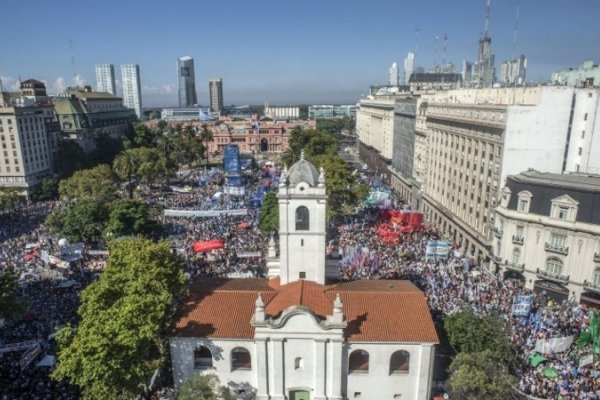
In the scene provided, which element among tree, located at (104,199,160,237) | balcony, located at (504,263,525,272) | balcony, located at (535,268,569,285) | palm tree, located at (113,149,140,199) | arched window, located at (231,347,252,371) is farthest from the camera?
palm tree, located at (113,149,140,199)

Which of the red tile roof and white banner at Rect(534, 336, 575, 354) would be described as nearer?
the red tile roof

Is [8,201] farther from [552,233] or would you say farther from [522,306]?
[552,233]

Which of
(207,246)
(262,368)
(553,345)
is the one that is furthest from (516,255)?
(207,246)

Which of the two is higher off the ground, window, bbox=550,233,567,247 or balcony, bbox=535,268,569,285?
window, bbox=550,233,567,247

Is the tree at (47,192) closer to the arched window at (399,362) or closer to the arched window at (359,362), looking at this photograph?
the arched window at (359,362)

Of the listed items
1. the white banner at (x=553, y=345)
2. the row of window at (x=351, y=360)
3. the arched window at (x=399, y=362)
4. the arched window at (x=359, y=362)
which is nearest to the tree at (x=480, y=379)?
the arched window at (x=399, y=362)

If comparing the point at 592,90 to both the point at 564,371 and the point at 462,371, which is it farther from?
the point at 462,371

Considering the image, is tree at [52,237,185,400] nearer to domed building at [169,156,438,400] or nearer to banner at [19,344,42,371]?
domed building at [169,156,438,400]

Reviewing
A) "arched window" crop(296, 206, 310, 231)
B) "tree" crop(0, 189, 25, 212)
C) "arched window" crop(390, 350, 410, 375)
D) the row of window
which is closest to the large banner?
"tree" crop(0, 189, 25, 212)
